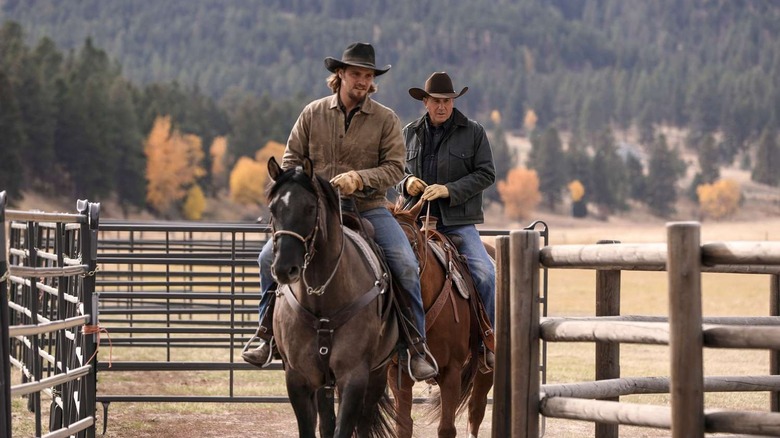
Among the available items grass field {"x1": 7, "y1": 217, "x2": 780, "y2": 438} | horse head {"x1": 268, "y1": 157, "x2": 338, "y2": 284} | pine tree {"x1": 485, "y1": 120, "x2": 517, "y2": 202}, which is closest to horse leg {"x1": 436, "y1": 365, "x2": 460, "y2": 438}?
horse head {"x1": 268, "y1": 157, "x2": 338, "y2": 284}

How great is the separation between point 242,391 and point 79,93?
83970mm

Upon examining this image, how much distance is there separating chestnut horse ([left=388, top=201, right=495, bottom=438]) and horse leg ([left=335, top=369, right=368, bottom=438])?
1384 mm

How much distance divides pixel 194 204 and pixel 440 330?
4890 inches

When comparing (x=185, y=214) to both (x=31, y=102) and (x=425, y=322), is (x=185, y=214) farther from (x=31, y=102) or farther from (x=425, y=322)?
(x=425, y=322)

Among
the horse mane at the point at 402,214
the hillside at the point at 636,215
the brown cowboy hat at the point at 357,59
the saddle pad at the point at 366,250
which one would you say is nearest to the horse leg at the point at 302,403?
the saddle pad at the point at 366,250

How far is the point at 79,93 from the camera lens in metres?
94.1

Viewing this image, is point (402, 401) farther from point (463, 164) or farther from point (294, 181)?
point (294, 181)

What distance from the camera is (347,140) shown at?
783cm

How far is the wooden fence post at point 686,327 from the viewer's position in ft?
16.6

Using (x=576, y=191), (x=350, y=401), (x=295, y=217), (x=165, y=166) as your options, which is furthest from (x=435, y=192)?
(x=576, y=191)

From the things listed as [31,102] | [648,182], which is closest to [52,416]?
[31,102]

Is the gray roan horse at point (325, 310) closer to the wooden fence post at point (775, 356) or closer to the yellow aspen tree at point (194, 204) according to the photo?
the wooden fence post at point (775, 356)

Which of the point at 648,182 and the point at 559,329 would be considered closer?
the point at 559,329

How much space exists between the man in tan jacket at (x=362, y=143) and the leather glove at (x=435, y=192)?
2.82 feet
